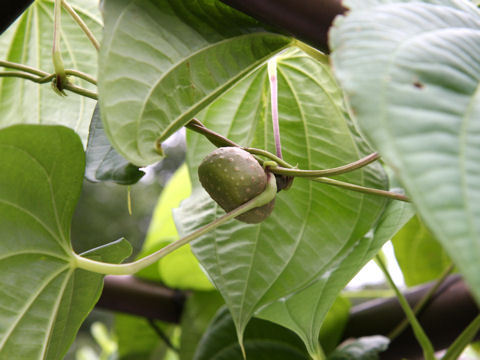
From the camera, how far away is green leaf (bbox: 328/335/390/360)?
381 mm

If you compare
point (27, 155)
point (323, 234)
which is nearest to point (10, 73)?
point (27, 155)

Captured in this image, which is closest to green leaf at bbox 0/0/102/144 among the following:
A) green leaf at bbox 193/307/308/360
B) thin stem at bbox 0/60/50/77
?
thin stem at bbox 0/60/50/77

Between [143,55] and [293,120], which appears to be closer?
[143,55]

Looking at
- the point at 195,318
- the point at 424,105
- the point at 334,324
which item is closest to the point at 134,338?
the point at 195,318

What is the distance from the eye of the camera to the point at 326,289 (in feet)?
1.07

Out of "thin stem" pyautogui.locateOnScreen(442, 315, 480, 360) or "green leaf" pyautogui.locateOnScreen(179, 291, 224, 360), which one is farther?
"green leaf" pyautogui.locateOnScreen(179, 291, 224, 360)

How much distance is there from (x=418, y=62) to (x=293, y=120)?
0.68 ft

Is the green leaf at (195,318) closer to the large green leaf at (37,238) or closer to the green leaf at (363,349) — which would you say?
the green leaf at (363,349)

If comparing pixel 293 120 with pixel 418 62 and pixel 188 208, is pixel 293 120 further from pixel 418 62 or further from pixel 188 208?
pixel 418 62

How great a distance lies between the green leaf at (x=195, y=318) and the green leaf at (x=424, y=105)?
0.36 m

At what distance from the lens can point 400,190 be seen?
1.24ft

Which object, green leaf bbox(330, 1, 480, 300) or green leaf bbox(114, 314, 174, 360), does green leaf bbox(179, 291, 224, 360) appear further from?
green leaf bbox(330, 1, 480, 300)

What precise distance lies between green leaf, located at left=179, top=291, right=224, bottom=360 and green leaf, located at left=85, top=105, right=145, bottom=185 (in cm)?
25

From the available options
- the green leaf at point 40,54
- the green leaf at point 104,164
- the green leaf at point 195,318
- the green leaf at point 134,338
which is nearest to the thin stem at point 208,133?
the green leaf at point 104,164
